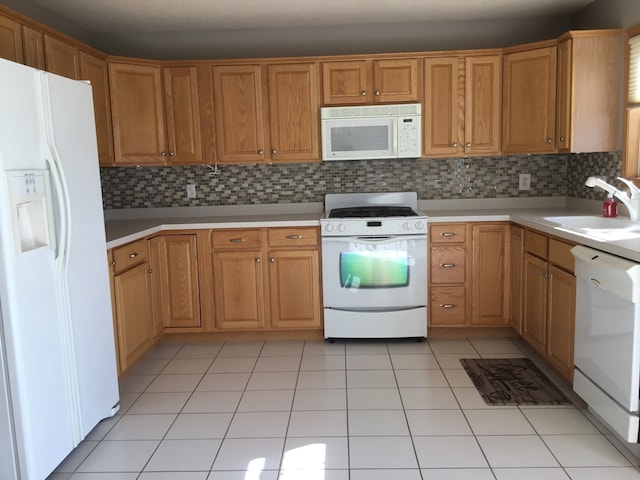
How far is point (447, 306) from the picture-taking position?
3947 mm

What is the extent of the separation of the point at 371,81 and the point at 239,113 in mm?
1014

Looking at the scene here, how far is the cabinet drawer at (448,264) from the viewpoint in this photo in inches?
154

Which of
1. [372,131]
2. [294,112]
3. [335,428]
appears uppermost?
[294,112]

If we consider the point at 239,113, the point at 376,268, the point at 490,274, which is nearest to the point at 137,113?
the point at 239,113

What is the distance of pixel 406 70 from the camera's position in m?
→ 4.00

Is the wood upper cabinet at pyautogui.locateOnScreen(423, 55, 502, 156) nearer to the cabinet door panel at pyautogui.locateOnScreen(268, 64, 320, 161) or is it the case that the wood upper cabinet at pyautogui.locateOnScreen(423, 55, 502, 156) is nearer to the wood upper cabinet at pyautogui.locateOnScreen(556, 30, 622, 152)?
the wood upper cabinet at pyautogui.locateOnScreen(556, 30, 622, 152)

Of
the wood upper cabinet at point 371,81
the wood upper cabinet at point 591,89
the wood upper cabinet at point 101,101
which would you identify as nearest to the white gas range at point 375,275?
the wood upper cabinet at point 371,81

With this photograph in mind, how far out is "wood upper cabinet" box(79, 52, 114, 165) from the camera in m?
3.53

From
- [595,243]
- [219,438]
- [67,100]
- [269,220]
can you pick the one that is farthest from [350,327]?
[67,100]

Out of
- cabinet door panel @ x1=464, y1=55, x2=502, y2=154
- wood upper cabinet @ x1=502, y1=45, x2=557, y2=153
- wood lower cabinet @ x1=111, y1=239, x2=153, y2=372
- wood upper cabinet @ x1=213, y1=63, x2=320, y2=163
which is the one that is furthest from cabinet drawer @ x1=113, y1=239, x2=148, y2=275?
wood upper cabinet @ x1=502, y1=45, x2=557, y2=153

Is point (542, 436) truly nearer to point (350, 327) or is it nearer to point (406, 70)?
point (350, 327)

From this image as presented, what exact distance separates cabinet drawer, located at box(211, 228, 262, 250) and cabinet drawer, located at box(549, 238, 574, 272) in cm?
196

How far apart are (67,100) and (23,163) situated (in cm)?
49

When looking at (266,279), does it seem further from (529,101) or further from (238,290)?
(529,101)
